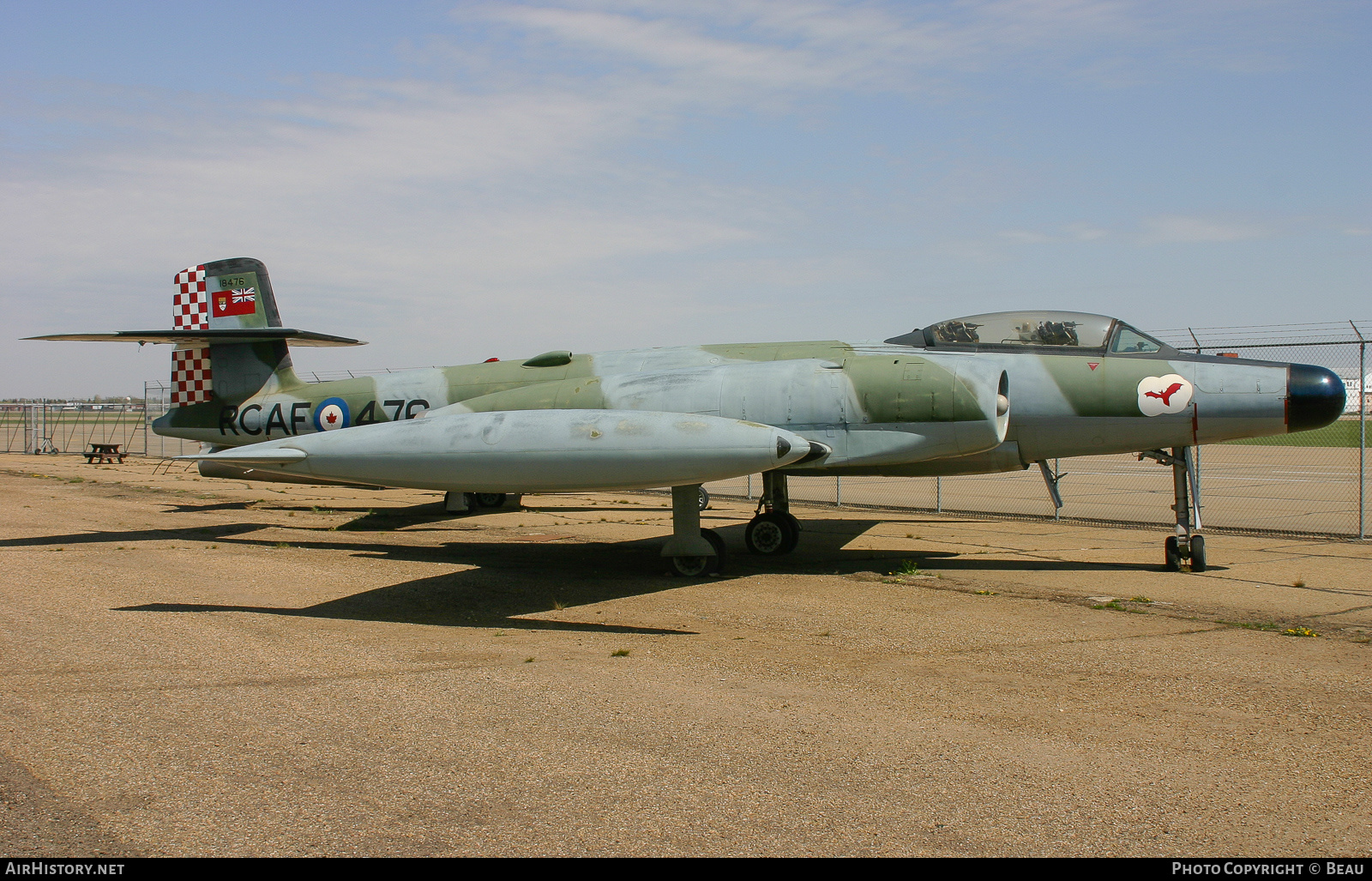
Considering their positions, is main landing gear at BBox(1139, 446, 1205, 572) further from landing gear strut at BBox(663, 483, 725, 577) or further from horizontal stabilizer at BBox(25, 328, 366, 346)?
horizontal stabilizer at BBox(25, 328, 366, 346)

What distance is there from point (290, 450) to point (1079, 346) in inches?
329

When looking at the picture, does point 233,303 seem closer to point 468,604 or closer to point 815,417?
point 468,604

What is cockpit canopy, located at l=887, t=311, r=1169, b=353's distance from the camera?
10.6 meters

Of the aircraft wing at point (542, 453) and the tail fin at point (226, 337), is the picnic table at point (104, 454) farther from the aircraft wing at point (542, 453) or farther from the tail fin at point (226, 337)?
the aircraft wing at point (542, 453)

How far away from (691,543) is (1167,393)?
534 cm

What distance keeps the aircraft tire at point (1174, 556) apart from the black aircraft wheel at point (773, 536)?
4250 mm

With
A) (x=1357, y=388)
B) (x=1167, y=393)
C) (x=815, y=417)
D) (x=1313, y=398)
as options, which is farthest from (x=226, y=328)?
(x=1357, y=388)

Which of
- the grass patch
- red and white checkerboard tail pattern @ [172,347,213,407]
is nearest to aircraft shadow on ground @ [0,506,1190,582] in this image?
the grass patch

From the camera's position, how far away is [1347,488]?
21.0m

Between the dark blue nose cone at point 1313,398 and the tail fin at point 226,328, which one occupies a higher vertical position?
the tail fin at point 226,328

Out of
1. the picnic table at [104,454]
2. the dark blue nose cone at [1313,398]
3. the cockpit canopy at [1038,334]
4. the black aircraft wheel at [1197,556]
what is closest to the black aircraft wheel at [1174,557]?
the black aircraft wheel at [1197,556]

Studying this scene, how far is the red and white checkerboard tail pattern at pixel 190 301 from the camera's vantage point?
567 inches

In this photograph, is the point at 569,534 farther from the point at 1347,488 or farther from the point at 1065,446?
the point at 1347,488
